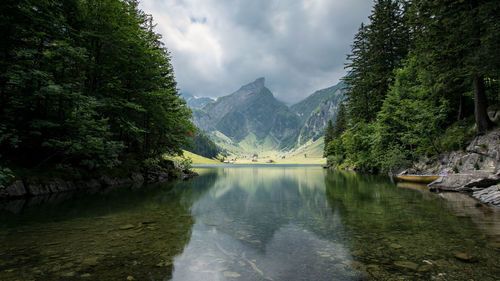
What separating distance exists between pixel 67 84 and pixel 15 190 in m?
7.63

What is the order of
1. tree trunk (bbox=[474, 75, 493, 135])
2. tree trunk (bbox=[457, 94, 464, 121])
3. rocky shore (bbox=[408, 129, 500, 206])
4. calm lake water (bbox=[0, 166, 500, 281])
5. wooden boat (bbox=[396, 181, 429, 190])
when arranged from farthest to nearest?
tree trunk (bbox=[457, 94, 464, 121]) < wooden boat (bbox=[396, 181, 429, 190]) < tree trunk (bbox=[474, 75, 493, 135]) < rocky shore (bbox=[408, 129, 500, 206]) < calm lake water (bbox=[0, 166, 500, 281])

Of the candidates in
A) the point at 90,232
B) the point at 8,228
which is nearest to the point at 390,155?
the point at 90,232

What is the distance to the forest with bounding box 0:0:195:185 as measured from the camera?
14.3 metres

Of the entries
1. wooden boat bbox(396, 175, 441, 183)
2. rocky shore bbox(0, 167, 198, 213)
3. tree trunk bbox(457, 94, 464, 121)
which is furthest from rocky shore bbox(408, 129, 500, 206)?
rocky shore bbox(0, 167, 198, 213)

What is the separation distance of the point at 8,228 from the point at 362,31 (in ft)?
181

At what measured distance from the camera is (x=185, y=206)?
13594mm

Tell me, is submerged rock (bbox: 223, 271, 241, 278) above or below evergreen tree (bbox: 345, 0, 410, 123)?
below

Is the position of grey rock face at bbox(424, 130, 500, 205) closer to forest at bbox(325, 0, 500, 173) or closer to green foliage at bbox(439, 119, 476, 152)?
green foliage at bbox(439, 119, 476, 152)

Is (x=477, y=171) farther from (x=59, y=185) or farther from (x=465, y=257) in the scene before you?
(x=59, y=185)

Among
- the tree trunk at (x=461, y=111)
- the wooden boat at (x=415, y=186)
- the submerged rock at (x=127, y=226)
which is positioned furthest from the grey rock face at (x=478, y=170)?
the submerged rock at (x=127, y=226)

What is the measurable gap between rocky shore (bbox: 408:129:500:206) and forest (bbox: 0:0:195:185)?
25.1m

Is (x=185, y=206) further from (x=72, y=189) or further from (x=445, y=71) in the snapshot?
(x=445, y=71)

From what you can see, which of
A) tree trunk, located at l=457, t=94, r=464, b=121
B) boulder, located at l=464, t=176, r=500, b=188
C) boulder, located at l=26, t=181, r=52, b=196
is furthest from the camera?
tree trunk, located at l=457, t=94, r=464, b=121

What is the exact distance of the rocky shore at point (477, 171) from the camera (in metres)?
13.5
